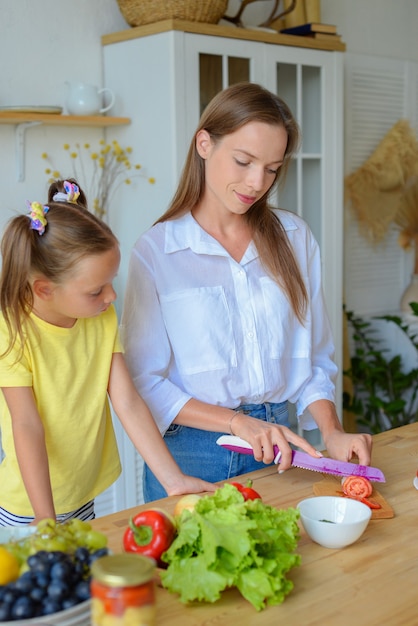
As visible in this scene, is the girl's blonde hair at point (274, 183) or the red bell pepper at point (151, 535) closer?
the red bell pepper at point (151, 535)

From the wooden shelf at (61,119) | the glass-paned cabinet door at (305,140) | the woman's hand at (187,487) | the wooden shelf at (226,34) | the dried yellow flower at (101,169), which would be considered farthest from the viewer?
the glass-paned cabinet door at (305,140)

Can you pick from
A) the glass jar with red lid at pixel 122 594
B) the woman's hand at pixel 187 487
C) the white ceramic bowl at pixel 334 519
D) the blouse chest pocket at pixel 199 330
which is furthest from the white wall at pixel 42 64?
the glass jar with red lid at pixel 122 594

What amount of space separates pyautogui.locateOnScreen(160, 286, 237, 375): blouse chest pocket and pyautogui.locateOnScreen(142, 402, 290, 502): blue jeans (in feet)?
0.41

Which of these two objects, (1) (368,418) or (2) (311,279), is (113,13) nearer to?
(2) (311,279)

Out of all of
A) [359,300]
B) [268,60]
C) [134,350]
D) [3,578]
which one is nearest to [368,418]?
[359,300]

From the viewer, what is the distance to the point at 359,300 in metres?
4.23

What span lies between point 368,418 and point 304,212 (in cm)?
114

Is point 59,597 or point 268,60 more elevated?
point 268,60

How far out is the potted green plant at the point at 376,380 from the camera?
13.2ft

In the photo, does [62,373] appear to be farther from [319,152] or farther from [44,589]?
[319,152]

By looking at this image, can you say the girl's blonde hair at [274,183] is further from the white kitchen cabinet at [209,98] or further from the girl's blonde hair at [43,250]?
the white kitchen cabinet at [209,98]

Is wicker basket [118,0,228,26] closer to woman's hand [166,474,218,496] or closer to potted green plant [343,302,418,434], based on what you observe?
potted green plant [343,302,418,434]

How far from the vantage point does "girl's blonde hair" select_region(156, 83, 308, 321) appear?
1.78 metres

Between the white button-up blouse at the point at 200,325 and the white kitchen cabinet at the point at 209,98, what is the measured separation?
1210 millimetres
